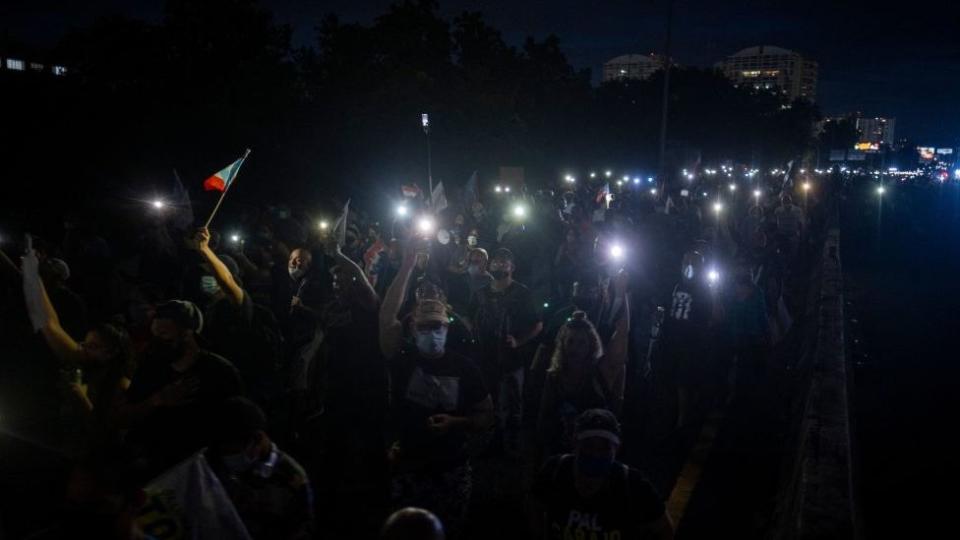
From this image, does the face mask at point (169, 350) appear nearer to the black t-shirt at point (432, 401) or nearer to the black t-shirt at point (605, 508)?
the black t-shirt at point (432, 401)

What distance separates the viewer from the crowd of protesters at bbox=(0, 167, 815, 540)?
3.70 meters

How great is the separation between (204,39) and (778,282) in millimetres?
24726

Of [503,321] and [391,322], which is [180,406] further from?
[503,321]

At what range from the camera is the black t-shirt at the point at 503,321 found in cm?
699

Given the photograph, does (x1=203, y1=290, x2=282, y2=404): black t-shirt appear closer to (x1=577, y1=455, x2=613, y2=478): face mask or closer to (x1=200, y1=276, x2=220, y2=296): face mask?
(x1=200, y1=276, x2=220, y2=296): face mask

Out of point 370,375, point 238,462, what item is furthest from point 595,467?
point 370,375

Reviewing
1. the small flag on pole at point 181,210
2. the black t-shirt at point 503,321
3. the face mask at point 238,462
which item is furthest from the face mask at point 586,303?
the small flag on pole at point 181,210

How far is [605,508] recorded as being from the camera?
363 centimetres

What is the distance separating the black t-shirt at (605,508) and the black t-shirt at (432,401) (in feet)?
2.74

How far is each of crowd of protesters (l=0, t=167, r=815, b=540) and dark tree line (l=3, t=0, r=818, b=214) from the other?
411 inches

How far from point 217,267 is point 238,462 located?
97.1 inches

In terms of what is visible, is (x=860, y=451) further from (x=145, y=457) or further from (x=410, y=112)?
(x=410, y=112)

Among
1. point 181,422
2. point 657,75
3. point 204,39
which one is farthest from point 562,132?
point 181,422

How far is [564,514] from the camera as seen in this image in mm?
3693
